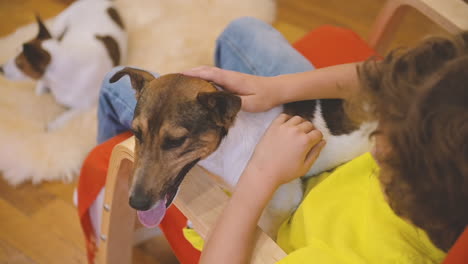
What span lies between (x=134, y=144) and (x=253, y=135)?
25 centimetres

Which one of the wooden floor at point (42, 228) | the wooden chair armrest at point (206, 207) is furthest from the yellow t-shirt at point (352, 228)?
the wooden floor at point (42, 228)

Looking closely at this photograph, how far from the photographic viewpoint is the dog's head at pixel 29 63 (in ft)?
5.24

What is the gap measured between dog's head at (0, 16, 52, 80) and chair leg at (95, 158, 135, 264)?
35.7 inches

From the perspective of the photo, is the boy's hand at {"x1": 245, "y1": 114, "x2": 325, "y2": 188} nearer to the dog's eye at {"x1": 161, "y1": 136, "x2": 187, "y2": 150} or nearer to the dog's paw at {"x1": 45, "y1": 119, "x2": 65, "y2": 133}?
the dog's eye at {"x1": 161, "y1": 136, "x2": 187, "y2": 150}

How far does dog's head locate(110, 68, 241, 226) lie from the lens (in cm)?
79

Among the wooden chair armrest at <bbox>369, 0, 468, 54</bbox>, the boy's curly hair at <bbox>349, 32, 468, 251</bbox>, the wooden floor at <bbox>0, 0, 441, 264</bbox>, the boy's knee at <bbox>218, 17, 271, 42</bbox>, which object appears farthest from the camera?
the wooden floor at <bbox>0, 0, 441, 264</bbox>

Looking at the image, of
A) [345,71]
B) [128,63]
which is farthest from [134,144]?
[128,63]

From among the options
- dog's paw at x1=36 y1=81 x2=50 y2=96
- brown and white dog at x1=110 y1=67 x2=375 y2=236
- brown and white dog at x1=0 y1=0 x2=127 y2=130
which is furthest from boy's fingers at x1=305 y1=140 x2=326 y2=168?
dog's paw at x1=36 y1=81 x2=50 y2=96

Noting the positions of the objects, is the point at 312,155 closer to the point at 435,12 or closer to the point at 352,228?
the point at 352,228

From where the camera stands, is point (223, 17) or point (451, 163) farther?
point (223, 17)

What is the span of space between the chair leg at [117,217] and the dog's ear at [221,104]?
0.63ft

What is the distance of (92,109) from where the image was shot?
1.71 meters

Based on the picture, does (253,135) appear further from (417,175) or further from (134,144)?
(417,175)

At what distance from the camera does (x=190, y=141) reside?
82 cm
